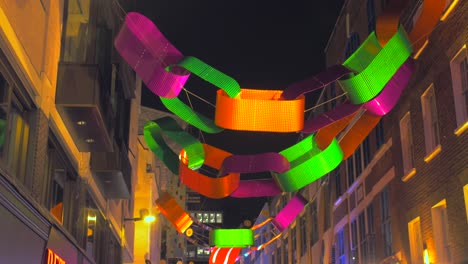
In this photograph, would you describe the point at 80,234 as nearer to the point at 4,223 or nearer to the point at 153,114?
the point at 4,223

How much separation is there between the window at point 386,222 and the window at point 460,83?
8.31 meters

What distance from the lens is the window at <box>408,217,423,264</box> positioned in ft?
69.5

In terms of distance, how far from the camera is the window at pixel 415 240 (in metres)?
21.2

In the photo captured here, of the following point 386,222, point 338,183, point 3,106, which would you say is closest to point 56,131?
point 3,106

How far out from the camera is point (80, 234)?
1677 cm

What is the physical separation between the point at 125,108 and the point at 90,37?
36.2 ft

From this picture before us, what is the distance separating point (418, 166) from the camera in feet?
66.9

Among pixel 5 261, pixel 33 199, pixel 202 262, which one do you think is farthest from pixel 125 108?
pixel 202 262

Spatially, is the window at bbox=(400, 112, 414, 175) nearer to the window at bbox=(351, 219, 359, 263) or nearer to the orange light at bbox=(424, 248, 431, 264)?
the orange light at bbox=(424, 248, 431, 264)

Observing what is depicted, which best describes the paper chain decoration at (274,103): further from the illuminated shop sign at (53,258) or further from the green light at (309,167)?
the illuminated shop sign at (53,258)

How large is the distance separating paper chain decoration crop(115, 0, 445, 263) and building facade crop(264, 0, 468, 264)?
493 cm

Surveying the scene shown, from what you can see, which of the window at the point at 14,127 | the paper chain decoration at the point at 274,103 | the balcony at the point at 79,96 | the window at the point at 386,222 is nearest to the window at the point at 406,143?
the window at the point at 386,222

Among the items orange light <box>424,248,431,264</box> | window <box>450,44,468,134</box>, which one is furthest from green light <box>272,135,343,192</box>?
orange light <box>424,248,431,264</box>

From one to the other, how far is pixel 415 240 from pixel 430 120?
13.4 ft
